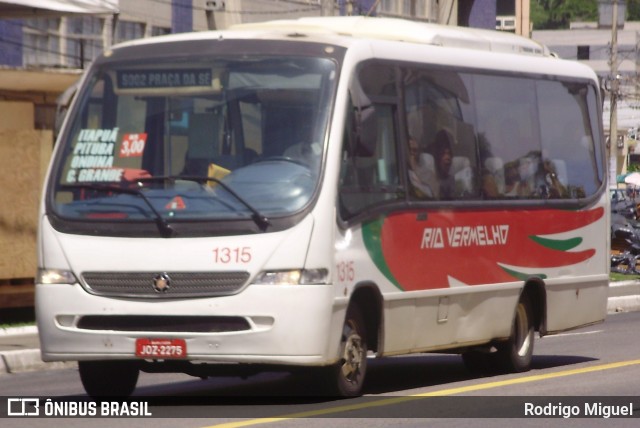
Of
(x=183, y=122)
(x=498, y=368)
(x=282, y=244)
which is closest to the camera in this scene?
(x=282, y=244)

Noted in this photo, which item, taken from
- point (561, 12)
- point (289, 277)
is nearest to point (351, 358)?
point (289, 277)

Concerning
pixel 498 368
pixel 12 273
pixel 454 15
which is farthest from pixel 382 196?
pixel 454 15

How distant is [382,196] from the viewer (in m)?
12.0

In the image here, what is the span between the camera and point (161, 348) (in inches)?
426

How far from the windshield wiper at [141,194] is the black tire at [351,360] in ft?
4.52

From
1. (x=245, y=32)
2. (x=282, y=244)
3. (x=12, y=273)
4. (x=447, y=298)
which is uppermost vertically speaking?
(x=245, y=32)

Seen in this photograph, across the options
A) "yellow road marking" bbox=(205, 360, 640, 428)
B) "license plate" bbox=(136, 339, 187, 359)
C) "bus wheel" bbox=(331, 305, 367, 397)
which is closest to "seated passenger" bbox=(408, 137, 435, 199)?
"bus wheel" bbox=(331, 305, 367, 397)

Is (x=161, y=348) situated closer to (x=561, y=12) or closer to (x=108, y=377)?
(x=108, y=377)

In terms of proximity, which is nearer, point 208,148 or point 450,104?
point 208,148

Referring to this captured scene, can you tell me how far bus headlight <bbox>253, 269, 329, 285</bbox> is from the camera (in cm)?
1077

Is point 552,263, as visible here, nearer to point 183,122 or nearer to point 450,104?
point 450,104

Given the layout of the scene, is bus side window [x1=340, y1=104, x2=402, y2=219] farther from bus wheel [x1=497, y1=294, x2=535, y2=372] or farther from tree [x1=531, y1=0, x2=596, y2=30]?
tree [x1=531, y1=0, x2=596, y2=30]

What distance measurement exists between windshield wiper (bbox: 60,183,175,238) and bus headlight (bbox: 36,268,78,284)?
2.09 ft

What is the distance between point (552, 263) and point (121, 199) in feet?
15.8
